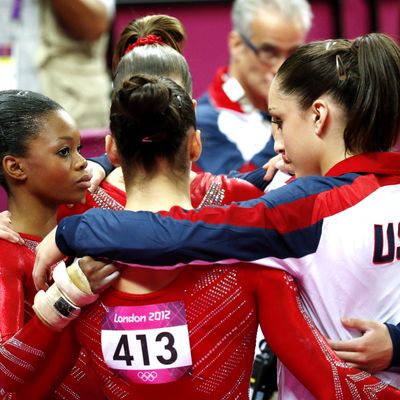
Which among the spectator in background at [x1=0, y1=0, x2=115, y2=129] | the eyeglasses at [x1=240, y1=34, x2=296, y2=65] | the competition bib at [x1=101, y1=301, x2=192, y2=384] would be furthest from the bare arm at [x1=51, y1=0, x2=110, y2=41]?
the competition bib at [x1=101, y1=301, x2=192, y2=384]

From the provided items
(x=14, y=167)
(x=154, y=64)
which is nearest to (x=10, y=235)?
(x=14, y=167)

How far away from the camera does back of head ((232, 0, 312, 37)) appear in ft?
12.3

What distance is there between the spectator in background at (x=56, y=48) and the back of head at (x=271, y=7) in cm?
59

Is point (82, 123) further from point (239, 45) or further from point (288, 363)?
point (288, 363)

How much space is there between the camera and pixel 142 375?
1.67 metres

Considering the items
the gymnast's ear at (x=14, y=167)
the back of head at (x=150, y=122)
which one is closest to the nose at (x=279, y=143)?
the back of head at (x=150, y=122)

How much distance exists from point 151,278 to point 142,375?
19cm

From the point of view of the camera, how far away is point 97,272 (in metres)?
1.65

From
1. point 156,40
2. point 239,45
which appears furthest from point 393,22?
point 156,40

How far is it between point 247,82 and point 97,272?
7.42 feet

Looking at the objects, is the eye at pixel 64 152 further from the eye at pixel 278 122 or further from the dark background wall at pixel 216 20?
the dark background wall at pixel 216 20

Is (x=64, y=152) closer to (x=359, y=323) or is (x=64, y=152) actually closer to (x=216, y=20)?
(x=359, y=323)

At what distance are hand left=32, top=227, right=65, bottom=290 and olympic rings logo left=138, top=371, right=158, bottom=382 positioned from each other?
0.93ft

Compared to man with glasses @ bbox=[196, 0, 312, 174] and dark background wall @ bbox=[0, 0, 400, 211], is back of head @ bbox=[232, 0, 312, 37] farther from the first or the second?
dark background wall @ bbox=[0, 0, 400, 211]
